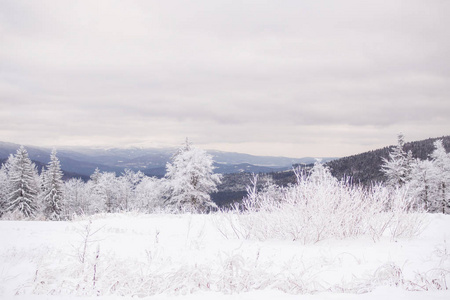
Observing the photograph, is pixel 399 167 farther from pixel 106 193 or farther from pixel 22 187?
pixel 106 193

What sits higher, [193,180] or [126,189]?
[193,180]

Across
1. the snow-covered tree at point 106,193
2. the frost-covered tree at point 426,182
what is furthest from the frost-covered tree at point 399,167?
the snow-covered tree at point 106,193

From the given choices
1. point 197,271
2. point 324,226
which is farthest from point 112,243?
point 324,226

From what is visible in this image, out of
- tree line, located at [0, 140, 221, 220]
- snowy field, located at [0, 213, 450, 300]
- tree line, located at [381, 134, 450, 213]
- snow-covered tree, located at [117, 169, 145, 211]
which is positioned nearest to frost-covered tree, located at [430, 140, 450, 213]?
tree line, located at [381, 134, 450, 213]

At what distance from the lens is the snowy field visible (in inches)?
141

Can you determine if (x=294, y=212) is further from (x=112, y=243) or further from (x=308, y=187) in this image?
(x=112, y=243)

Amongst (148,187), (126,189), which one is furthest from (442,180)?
(126,189)

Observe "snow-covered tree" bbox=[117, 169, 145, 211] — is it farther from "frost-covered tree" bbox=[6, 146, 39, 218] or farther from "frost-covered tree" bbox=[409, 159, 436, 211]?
"frost-covered tree" bbox=[409, 159, 436, 211]

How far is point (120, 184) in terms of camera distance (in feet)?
187

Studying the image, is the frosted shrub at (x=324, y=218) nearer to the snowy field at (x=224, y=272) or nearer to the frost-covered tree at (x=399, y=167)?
the snowy field at (x=224, y=272)

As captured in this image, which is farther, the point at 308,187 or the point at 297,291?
the point at 308,187

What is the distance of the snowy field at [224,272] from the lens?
11.8ft

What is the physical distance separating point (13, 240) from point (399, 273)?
7.86 m

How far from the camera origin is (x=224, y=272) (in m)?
4.04
